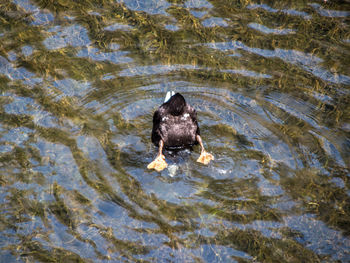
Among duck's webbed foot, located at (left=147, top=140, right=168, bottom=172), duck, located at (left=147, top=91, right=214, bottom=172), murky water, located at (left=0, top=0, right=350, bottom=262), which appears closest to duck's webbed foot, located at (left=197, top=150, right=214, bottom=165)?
duck, located at (left=147, top=91, right=214, bottom=172)

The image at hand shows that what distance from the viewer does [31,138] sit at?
700 centimetres

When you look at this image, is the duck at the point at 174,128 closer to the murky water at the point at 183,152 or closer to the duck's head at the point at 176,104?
the duck's head at the point at 176,104

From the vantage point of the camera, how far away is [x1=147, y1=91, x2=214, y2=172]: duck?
21.9ft

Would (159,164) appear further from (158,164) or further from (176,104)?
(176,104)

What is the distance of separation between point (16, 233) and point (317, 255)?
13.5ft

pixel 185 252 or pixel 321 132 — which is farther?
pixel 321 132

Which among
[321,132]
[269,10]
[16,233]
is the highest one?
[269,10]

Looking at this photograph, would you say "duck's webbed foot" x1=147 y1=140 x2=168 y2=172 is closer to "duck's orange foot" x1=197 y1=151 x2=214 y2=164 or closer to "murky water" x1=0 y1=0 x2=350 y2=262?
"murky water" x1=0 y1=0 x2=350 y2=262

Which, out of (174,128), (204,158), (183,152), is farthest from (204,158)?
(174,128)

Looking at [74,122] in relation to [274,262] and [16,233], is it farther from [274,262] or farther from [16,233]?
[274,262]

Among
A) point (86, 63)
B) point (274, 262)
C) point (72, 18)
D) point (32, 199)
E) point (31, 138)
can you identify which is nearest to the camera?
point (274, 262)

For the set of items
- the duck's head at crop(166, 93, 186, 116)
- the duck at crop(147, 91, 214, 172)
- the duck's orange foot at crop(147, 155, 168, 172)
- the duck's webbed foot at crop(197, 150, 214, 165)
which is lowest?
the duck's orange foot at crop(147, 155, 168, 172)

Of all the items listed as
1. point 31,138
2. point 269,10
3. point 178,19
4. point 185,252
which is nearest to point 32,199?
point 31,138

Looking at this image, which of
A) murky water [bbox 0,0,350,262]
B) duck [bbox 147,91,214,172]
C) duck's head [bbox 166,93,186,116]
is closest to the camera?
murky water [bbox 0,0,350,262]
